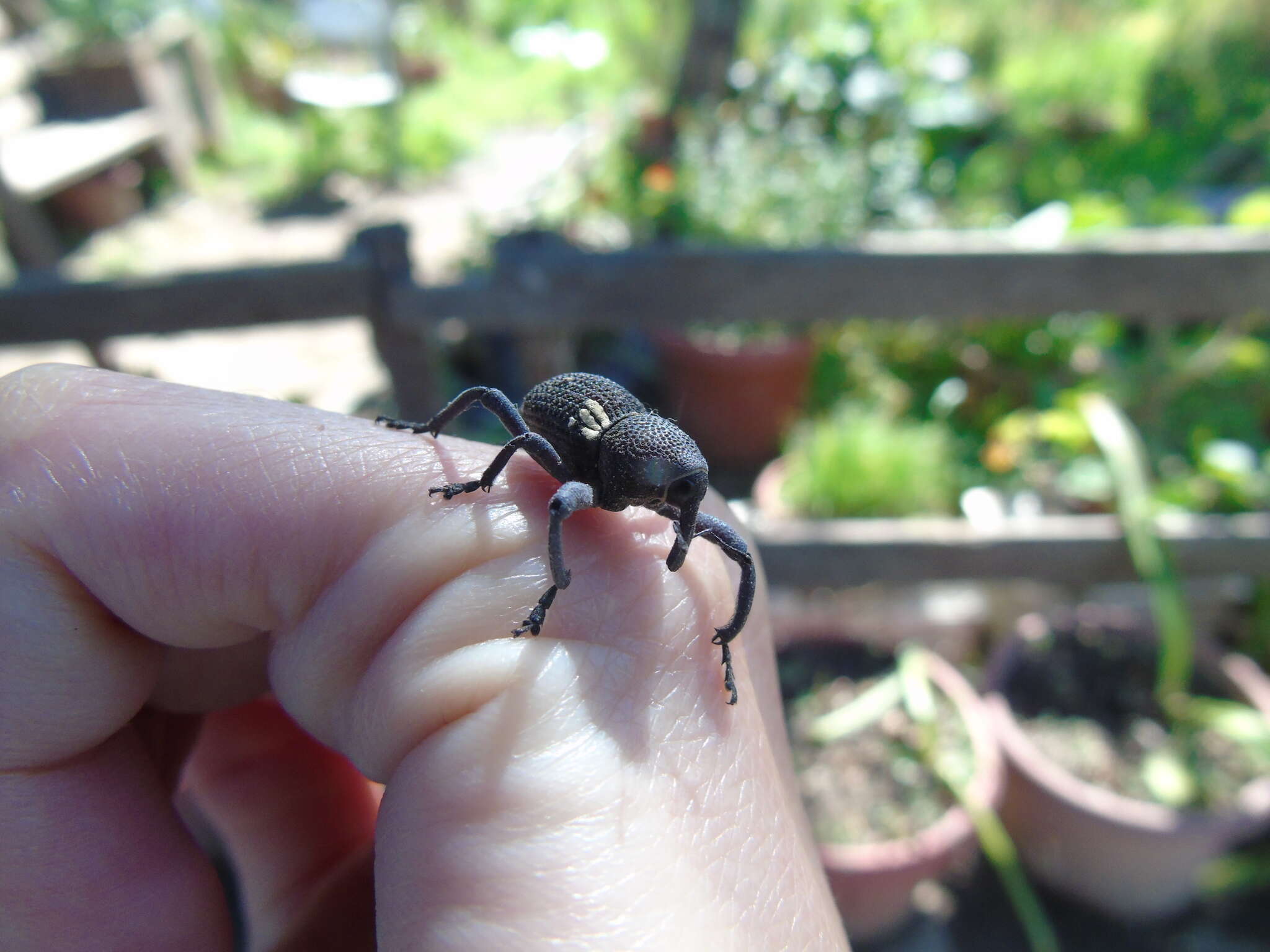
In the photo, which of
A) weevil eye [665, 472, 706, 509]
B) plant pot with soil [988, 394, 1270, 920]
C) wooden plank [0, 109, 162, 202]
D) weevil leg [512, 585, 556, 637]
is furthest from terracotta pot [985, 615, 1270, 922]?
wooden plank [0, 109, 162, 202]

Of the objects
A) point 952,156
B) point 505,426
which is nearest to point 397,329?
point 505,426

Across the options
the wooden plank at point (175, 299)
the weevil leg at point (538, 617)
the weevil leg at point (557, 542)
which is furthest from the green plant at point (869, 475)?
the weevil leg at point (538, 617)

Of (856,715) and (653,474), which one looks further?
(856,715)

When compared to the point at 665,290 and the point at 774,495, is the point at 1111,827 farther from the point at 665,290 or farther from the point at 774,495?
the point at 665,290

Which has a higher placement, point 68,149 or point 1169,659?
point 68,149

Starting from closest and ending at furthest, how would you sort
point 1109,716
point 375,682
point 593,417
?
point 375,682
point 593,417
point 1109,716

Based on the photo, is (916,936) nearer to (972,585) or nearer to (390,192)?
(972,585)

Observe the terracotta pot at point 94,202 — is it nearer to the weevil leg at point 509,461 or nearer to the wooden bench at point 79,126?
the wooden bench at point 79,126
